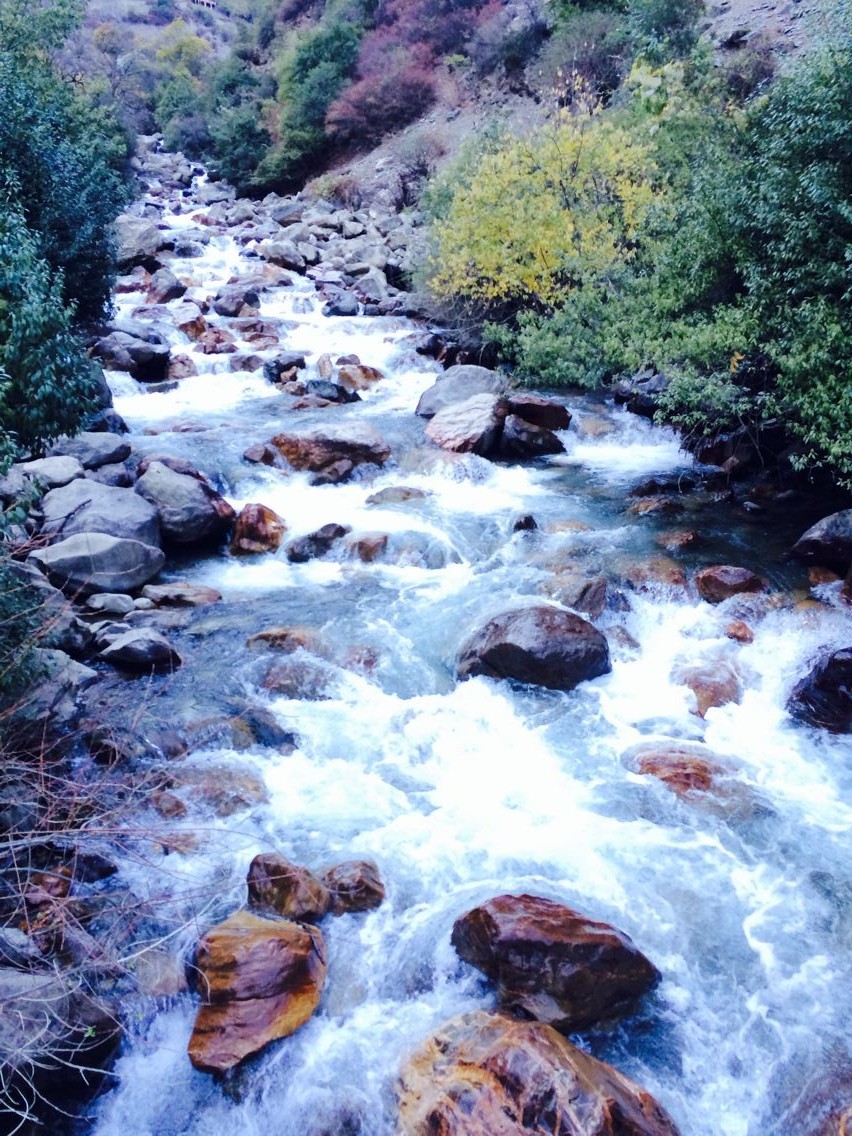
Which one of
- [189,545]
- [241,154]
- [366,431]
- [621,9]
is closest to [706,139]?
[366,431]

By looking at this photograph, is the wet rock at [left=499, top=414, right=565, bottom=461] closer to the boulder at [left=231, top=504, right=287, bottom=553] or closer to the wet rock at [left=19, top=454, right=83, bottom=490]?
the boulder at [left=231, top=504, right=287, bottom=553]

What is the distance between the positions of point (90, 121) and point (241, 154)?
22.0m

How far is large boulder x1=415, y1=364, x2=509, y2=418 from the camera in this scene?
51.2ft

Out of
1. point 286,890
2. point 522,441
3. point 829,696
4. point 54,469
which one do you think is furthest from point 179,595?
point 829,696

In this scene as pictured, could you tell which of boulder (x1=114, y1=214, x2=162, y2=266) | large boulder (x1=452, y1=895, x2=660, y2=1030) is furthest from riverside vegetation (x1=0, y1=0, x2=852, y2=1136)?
boulder (x1=114, y1=214, x2=162, y2=266)

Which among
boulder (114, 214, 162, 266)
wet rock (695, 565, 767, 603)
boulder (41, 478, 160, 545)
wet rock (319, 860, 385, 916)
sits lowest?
wet rock (319, 860, 385, 916)

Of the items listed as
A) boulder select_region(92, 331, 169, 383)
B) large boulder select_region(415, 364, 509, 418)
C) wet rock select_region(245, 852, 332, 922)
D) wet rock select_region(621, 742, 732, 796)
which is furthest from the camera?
boulder select_region(92, 331, 169, 383)

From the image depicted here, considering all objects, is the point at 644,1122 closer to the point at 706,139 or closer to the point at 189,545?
the point at 189,545

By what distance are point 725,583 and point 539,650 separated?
283cm

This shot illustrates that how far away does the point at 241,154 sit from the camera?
124 ft

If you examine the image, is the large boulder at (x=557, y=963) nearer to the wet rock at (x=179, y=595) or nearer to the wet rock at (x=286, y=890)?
the wet rock at (x=286, y=890)

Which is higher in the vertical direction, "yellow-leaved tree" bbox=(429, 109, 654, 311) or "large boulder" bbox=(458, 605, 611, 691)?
"yellow-leaved tree" bbox=(429, 109, 654, 311)

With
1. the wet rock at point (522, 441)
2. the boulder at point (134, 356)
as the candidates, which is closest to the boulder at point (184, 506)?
the wet rock at point (522, 441)

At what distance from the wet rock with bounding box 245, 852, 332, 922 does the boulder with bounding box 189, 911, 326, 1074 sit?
0.26 m
